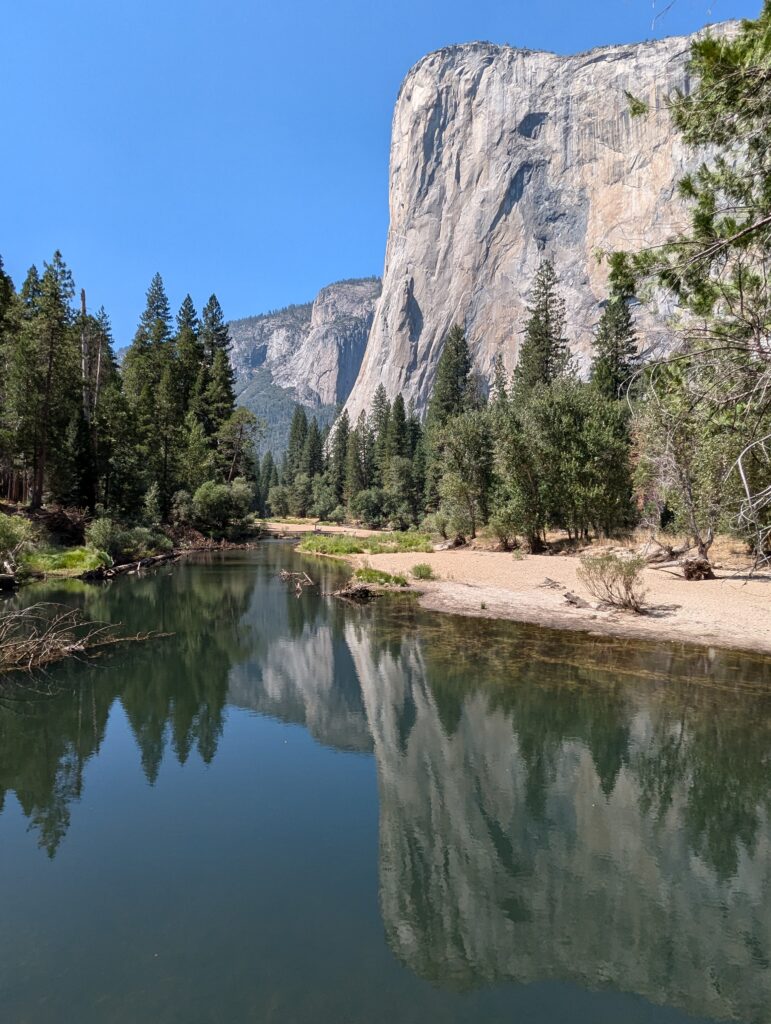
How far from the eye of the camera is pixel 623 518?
33.7 m

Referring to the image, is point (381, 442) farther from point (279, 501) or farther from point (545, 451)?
point (545, 451)

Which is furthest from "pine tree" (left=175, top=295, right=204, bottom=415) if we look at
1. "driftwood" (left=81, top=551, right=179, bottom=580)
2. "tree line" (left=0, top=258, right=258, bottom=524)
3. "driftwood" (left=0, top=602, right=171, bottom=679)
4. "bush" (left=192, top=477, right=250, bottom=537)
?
"driftwood" (left=0, top=602, right=171, bottom=679)

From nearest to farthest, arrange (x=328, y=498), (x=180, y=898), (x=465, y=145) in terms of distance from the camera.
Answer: (x=180, y=898) < (x=328, y=498) < (x=465, y=145)

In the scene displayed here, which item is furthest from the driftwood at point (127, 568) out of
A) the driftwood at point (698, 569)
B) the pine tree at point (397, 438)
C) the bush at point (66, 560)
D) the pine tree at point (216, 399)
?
the pine tree at point (397, 438)

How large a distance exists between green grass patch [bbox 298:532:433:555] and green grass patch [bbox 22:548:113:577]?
17.6 metres

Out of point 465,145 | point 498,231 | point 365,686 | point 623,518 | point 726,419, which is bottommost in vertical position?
point 365,686

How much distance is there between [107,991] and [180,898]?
49.1 inches

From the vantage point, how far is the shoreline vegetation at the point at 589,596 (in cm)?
1636

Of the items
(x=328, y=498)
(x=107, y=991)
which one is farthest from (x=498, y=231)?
(x=107, y=991)

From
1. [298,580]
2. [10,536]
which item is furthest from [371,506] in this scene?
[10,536]

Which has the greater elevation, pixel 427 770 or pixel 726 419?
pixel 726 419

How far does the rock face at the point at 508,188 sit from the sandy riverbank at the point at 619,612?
8190 cm

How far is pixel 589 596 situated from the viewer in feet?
68.1

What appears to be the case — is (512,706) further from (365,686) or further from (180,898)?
(180,898)
